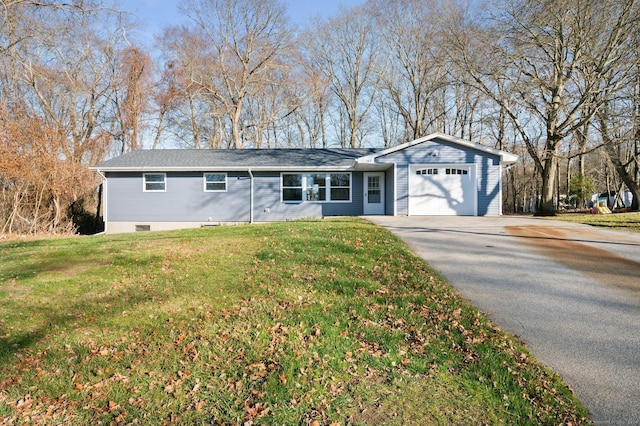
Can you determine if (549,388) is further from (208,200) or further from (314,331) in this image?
(208,200)

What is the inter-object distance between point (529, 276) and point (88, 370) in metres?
5.69

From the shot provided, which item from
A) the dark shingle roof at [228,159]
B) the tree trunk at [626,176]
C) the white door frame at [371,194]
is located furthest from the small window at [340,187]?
the tree trunk at [626,176]

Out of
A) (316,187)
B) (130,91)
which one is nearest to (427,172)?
(316,187)

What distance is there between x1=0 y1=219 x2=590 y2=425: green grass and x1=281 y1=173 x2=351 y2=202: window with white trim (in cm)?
1096

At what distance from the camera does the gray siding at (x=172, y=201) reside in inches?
656

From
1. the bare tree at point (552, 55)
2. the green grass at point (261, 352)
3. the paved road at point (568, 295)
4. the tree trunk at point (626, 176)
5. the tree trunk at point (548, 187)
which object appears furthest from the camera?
the tree trunk at point (626, 176)

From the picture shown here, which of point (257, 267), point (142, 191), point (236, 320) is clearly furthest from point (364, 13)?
point (236, 320)

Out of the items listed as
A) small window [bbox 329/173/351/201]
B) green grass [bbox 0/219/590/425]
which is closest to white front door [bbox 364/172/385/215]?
small window [bbox 329/173/351/201]

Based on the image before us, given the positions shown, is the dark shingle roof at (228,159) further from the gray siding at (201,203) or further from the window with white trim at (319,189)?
the window with white trim at (319,189)

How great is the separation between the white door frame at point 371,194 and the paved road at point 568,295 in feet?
24.6

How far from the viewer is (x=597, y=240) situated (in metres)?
8.34

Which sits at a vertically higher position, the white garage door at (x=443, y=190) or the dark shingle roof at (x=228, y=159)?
the dark shingle roof at (x=228, y=159)

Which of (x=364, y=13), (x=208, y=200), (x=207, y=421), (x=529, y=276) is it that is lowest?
(x=207, y=421)

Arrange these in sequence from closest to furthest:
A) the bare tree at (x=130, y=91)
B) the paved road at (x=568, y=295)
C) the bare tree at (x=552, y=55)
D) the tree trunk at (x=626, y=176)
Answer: the paved road at (x=568, y=295) < the bare tree at (x=552, y=55) < the tree trunk at (x=626, y=176) < the bare tree at (x=130, y=91)
